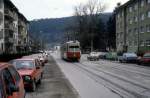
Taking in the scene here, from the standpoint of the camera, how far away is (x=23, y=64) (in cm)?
1927

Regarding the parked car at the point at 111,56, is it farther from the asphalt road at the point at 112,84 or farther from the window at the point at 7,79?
the window at the point at 7,79

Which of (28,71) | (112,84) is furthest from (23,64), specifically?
(112,84)

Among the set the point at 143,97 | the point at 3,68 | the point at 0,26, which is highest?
the point at 0,26

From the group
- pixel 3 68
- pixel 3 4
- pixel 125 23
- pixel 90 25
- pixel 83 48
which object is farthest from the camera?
pixel 83 48

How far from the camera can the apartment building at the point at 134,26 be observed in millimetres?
72125

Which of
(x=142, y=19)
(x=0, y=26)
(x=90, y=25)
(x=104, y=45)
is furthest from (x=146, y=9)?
(x=104, y=45)

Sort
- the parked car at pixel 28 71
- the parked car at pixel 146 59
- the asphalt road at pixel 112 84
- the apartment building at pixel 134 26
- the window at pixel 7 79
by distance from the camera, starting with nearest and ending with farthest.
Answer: the window at pixel 7 79, the asphalt road at pixel 112 84, the parked car at pixel 28 71, the parked car at pixel 146 59, the apartment building at pixel 134 26

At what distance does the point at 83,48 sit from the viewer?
12606 centimetres

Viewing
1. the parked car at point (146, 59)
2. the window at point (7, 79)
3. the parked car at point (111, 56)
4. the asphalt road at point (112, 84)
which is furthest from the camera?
the parked car at point (111, 56)

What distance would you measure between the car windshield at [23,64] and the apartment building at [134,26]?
170ft

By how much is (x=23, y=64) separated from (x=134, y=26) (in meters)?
63.0

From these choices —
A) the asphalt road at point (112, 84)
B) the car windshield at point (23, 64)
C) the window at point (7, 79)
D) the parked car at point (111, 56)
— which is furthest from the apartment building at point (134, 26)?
the window at point (7, 79)

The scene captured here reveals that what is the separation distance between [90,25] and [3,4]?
42.2 metres

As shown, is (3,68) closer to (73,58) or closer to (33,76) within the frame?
(33,76)
